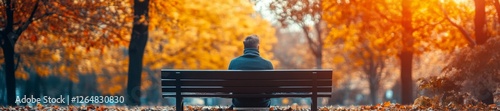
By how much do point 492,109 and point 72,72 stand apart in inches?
992

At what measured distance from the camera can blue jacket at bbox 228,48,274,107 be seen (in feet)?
37.5

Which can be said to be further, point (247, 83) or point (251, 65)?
point (251, 65)

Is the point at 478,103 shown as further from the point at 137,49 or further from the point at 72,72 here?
the point at 72,72

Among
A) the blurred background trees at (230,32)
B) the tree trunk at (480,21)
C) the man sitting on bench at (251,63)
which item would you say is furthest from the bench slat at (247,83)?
the tree trunk at (480,21)

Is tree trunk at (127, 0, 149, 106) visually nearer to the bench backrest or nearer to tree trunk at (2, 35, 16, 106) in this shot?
tree trunk at (2, 35, 16, 106)

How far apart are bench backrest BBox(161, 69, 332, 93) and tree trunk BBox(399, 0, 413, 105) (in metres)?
7.73

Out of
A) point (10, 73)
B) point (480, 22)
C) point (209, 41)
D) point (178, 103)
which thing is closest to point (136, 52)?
point (10, 73)

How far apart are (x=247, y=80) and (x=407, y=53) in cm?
1116

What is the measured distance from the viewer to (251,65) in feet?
37.5

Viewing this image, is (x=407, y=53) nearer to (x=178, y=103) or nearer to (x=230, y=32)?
(x=178, y=103)

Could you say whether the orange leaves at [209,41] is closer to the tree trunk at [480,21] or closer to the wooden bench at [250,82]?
the tree trunk at [480,21]

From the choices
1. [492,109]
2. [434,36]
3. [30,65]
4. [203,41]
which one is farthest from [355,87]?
[492,109]

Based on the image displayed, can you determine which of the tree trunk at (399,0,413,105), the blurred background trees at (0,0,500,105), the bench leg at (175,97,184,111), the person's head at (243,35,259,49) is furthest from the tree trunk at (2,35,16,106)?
the tree trunk at (399,0,413,105)

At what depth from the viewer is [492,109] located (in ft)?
41.7
